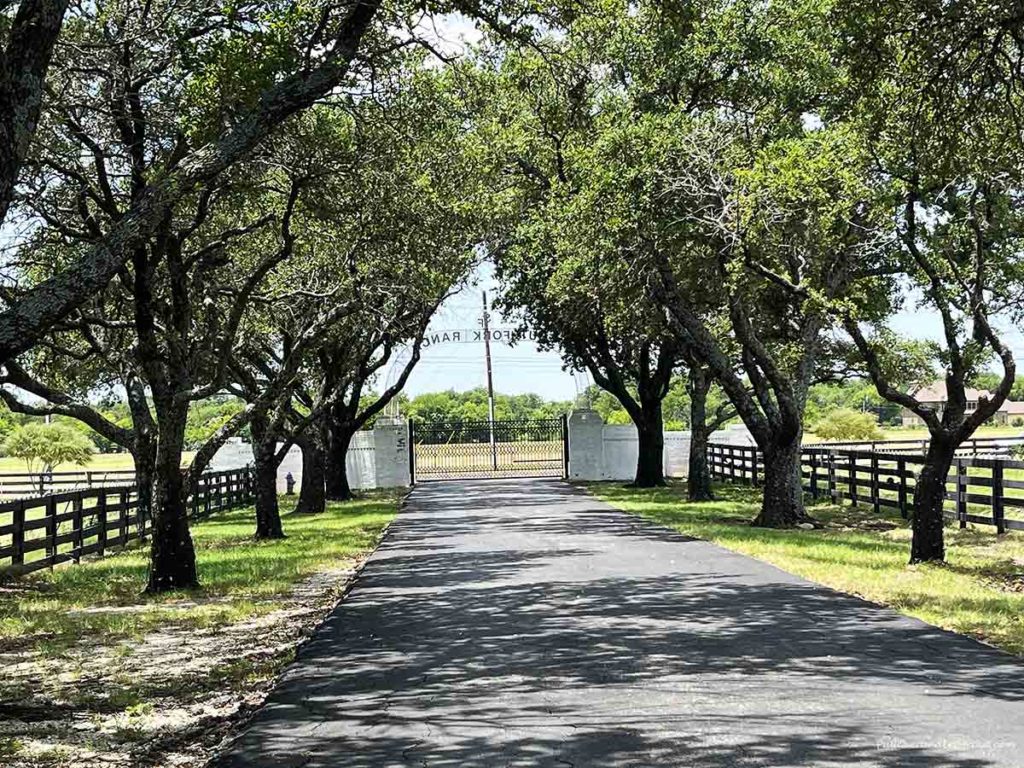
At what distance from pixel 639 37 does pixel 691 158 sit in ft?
10.4

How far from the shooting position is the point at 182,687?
310 inches

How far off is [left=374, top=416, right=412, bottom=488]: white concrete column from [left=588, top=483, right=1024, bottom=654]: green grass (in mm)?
15936

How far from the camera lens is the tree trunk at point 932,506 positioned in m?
13.9

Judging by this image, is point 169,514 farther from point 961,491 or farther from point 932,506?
point 961,491

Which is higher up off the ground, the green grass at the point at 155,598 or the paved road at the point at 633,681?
the paved road at the point at 633,681

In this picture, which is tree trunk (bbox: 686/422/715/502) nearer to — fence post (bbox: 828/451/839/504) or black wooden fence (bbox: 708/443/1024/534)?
black wooden fence (bbox: 708/443/1024/534)

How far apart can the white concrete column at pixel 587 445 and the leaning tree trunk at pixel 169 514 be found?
28.2 metres

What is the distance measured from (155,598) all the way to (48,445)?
1330 inches

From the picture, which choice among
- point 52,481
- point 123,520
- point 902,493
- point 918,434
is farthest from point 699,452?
point 918,434

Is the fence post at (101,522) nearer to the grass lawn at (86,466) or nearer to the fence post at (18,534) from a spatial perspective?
the fence post at (18,534)

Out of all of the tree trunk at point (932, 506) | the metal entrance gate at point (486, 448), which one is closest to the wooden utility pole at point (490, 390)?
the metal entrance gate at point (486, 448)

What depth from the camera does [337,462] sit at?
33688 mm

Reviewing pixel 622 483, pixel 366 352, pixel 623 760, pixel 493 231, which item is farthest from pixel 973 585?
pixel 622 483

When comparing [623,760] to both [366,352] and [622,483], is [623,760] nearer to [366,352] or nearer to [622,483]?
[366,352]
